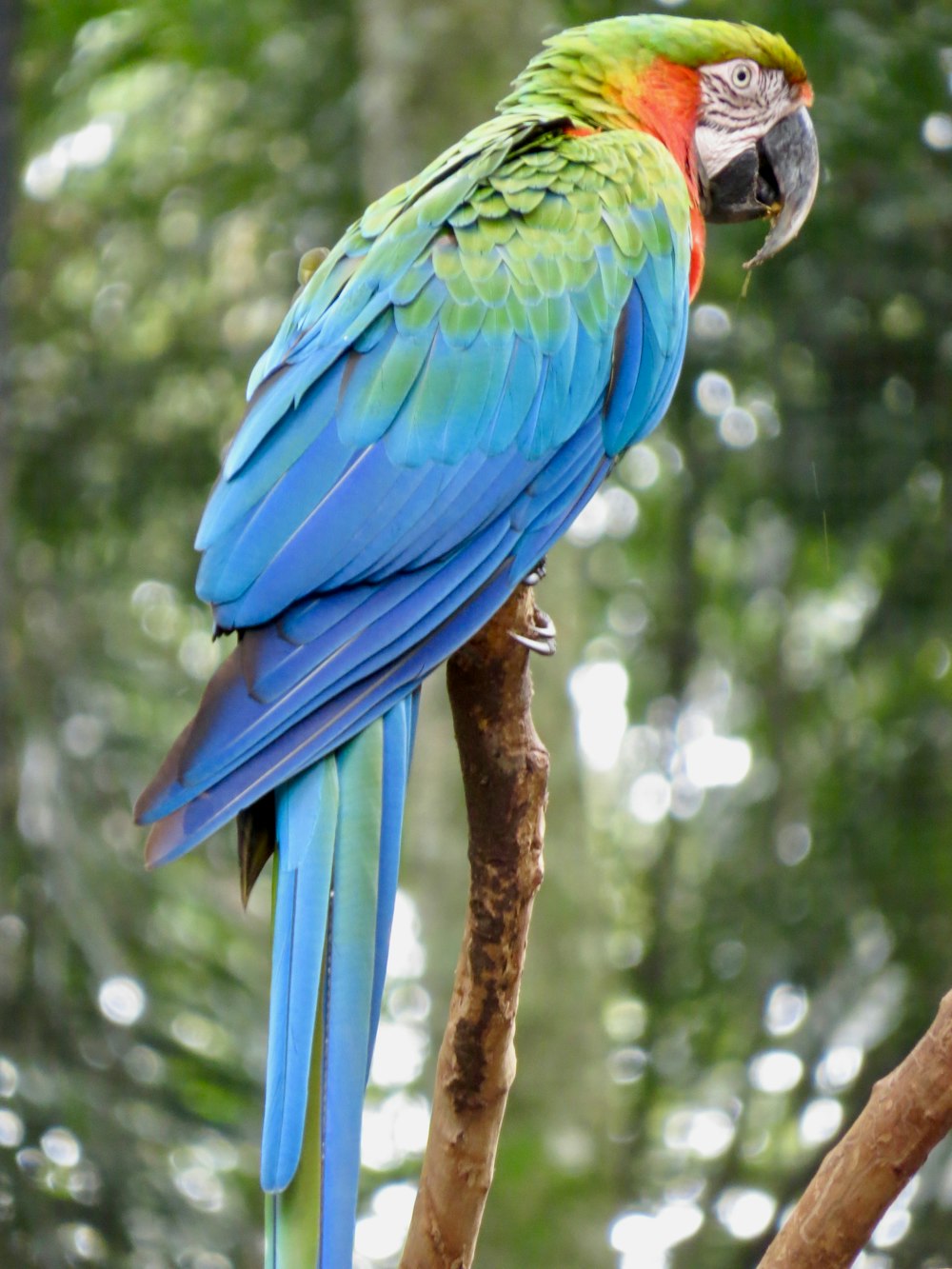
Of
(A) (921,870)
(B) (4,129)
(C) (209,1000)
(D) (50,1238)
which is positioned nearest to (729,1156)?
(A) (921,870)

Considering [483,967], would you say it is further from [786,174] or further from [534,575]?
[786,174]

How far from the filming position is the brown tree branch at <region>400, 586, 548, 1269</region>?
59.4 inches

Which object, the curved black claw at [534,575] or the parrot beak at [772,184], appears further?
the parrot beak at [772,184]

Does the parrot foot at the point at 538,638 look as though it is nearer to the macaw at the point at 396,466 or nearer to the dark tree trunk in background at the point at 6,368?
the macaw at the point at 396,466

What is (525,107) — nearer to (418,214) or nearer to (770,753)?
(418,214)

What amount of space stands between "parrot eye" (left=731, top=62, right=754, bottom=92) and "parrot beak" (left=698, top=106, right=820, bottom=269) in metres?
0.08

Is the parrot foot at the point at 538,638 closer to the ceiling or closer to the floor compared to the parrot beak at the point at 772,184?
closer to the ceiling

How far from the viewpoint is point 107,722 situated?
335 cm

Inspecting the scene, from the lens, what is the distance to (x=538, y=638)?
5.36 ft

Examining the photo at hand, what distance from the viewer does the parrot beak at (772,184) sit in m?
2.37

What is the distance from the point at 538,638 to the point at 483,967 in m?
0.35

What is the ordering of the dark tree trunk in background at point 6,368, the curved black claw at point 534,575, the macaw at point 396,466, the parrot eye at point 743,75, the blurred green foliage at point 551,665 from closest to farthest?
the macaw at point 396,466, the curved black claw at point 534,575, the parrot eye at point 743,75, the dark tree trunk in background at point 6,368, the blurred green foliage at point 551,665

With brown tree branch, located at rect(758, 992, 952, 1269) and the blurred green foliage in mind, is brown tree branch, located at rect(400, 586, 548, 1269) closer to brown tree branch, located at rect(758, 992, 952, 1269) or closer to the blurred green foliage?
brown tree branch, located at rect(758, 992, 952, 1269)

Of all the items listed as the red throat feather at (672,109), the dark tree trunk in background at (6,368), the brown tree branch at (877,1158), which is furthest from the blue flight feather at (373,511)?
the dark tree trunk in background at (6,368)
